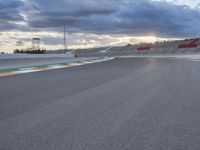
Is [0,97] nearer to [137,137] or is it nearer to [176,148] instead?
[137,137]

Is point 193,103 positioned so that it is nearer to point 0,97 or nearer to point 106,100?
point 106,100

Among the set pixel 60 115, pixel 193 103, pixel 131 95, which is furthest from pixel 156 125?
pixel 131 95

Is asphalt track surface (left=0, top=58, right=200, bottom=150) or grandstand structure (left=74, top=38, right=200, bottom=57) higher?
asphalt track surface (left=0, top=58, right=200, bottom=150)

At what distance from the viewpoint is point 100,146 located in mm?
4016

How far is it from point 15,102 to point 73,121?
2303 mm

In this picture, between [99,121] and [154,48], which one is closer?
[99,121]

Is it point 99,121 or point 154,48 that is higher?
point 99,121

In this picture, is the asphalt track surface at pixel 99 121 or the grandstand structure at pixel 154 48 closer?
the asphalt track surface at pixel 99 121

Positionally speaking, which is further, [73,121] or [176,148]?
[73,121]

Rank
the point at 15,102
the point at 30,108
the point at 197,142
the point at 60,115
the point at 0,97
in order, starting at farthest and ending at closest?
the point at 0,97 → the point at 15,102 → the point at 30,108 → the point at 60,115 → the point at 197,142

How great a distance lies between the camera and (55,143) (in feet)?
13.5

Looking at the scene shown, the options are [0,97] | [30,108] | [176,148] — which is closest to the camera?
[176,148]

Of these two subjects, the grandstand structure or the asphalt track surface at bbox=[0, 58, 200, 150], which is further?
the grandstand structure

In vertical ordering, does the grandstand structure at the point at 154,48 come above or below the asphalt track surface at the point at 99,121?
below
